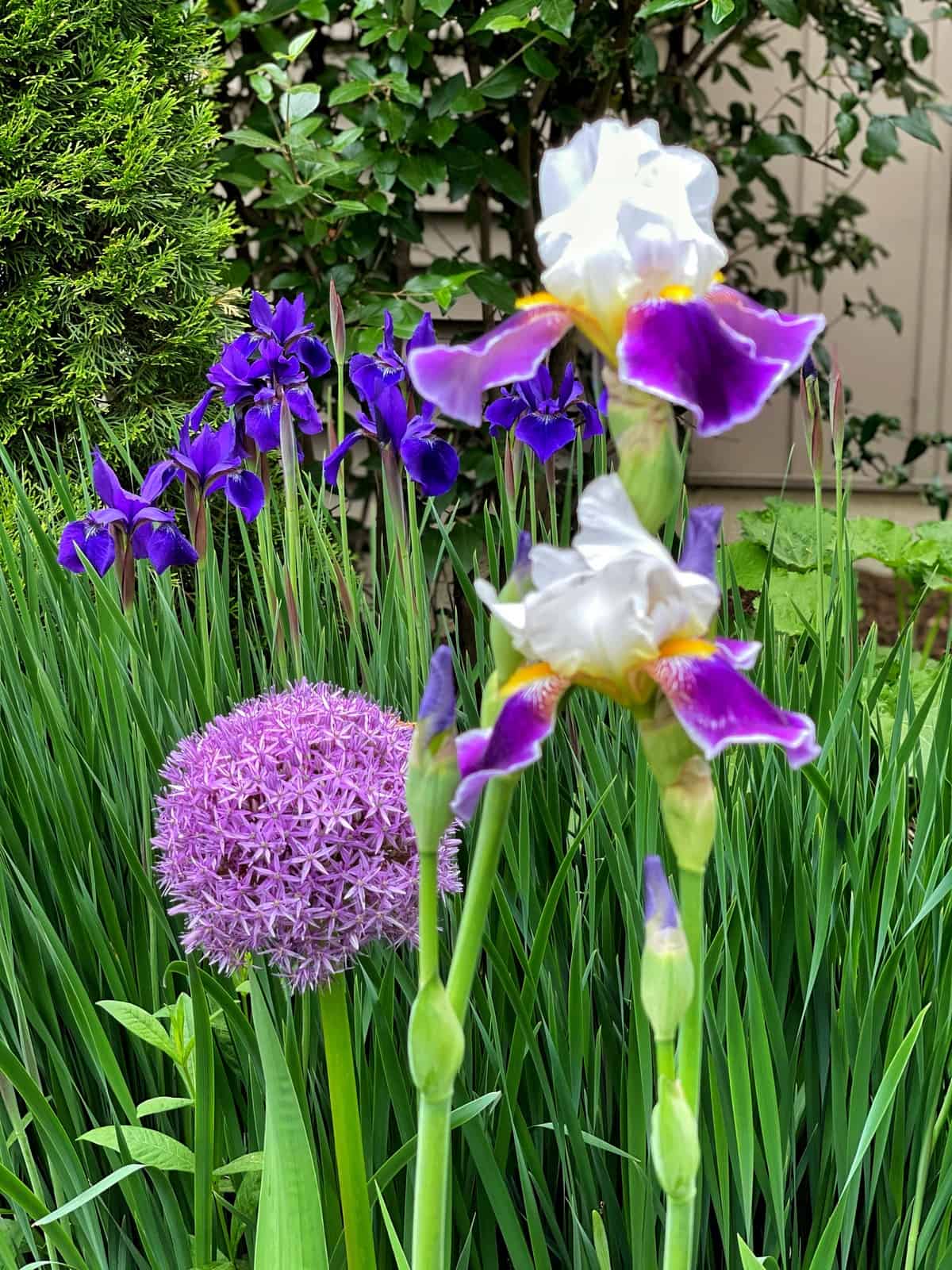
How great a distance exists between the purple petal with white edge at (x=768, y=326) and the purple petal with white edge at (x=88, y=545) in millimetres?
870

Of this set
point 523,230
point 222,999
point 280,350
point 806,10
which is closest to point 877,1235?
point 222,999

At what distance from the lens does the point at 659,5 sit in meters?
2.09

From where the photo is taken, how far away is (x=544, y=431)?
149 cm

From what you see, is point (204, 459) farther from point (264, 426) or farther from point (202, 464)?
point (264, 426)

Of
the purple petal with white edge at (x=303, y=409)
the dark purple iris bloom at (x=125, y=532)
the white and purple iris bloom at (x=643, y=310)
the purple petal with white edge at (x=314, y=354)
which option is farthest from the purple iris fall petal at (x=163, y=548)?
the white and purple iris bloom at (x=643, y=310)

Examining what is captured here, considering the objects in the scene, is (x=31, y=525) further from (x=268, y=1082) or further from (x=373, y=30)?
(x=373, y=30)

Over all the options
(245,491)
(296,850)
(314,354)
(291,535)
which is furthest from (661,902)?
(314,354)

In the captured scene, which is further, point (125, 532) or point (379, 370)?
point (379, 370)

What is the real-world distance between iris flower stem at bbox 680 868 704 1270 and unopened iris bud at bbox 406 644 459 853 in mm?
111

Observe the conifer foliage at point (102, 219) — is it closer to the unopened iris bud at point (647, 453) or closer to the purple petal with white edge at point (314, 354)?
the purple petal with white edge at point (314, 354)

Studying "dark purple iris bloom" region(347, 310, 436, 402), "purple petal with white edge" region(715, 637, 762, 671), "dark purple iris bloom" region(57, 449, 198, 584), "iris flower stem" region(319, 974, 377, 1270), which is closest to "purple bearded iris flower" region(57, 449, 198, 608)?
"dark purple iris bloom" region(57, 449, 198, 584)

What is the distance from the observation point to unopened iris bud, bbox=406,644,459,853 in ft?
1.74

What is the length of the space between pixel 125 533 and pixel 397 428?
32 centimetres

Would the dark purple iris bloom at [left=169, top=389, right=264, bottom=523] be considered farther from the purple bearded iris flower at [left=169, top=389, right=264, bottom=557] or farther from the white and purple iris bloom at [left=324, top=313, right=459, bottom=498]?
the white and purple iris bloom at [left=324, top=313, right=459, bottom=498]
